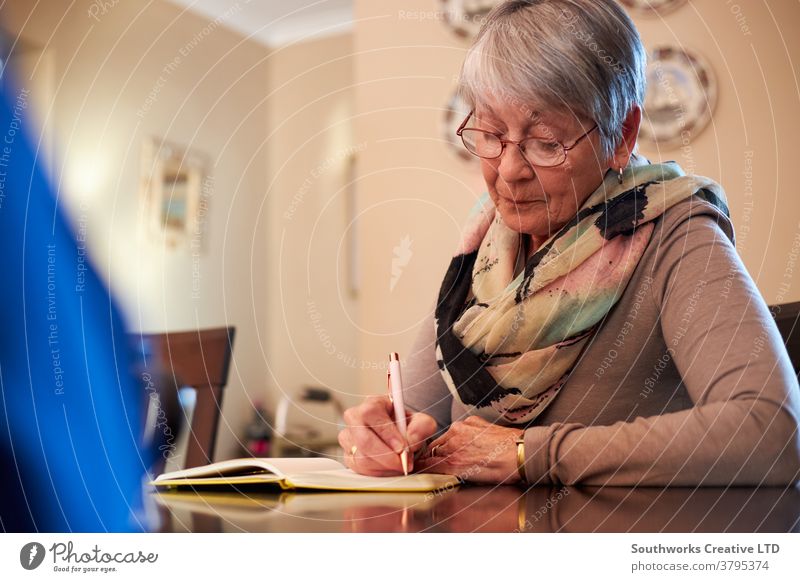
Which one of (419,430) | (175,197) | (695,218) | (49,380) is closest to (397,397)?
(419,430)

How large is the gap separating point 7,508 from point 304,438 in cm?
136

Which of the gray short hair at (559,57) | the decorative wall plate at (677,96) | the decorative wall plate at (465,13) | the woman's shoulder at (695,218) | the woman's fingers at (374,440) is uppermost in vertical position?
the decorative wall plate at (465,13)

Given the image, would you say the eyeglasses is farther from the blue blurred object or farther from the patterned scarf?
the blue blurred object

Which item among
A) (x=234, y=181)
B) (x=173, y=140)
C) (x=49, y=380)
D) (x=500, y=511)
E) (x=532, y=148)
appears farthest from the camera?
(x=234, y=181)

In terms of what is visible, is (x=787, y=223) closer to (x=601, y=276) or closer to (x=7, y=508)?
(x=601, y=276)

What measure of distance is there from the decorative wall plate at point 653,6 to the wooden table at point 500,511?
1.00 metres

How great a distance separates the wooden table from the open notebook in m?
0.01

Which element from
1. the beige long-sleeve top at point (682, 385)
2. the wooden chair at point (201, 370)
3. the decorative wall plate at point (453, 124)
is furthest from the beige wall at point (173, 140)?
the beige long-sleeve top at point (682, 385)

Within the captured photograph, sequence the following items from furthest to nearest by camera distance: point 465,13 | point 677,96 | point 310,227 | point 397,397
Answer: point 310,227, point 465,13, point 677,96, point 397,397

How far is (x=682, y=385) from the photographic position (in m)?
0.83

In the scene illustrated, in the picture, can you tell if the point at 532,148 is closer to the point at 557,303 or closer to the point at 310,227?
the point at 557,303

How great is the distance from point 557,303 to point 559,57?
24 cm

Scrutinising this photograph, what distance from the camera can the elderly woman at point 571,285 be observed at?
27.4 inches

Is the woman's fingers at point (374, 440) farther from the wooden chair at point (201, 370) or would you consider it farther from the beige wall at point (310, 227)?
the beige wall at point (310, 227)
